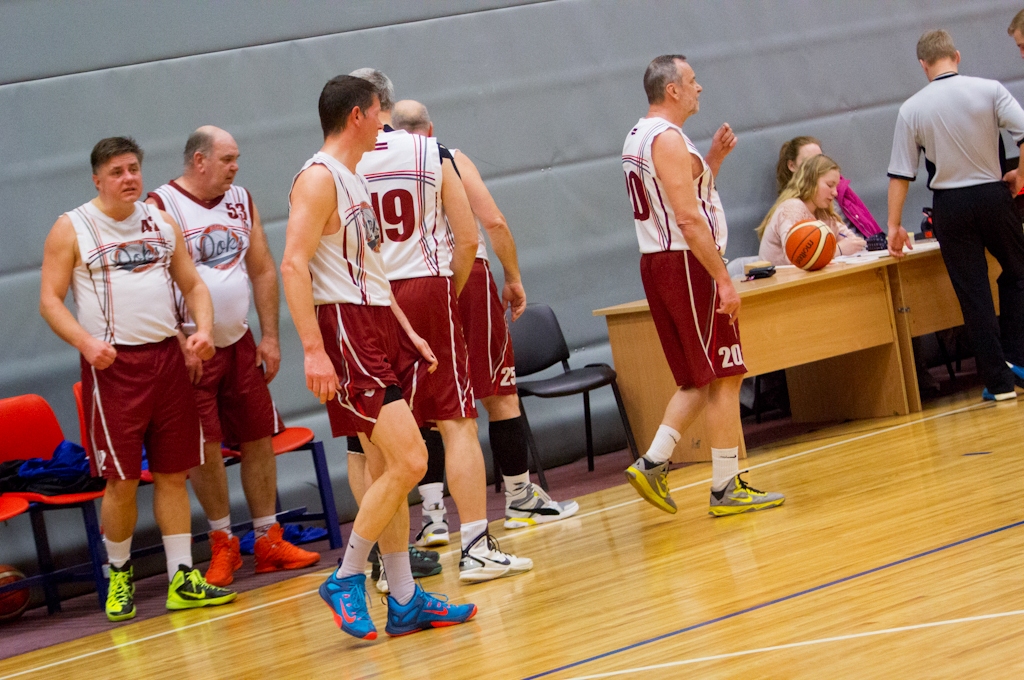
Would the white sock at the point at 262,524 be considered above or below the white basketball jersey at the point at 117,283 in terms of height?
below

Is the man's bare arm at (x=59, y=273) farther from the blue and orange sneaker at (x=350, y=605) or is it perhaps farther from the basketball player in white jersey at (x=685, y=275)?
the basketball player in white jersey at (x=685, y=275)

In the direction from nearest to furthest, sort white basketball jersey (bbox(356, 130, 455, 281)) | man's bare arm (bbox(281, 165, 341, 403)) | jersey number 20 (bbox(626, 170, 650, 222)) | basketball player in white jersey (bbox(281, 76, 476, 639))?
1. man's bare arm (bbox(281, 165, 341, 403))
2. basketball player in white jersey (bbox(281, 76, 476, 639))
3. white basketball jersey (bbox(356, 130, 455, 281))
4. jersey number 20 (bbox(626, 170, 650, 222))

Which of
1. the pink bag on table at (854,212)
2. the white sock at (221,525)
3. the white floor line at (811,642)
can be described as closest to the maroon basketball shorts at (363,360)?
the white floor line at (811,642)

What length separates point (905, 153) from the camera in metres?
5.83

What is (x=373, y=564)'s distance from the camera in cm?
418

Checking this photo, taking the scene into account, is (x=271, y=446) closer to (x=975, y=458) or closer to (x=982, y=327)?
(x=975, y=458)

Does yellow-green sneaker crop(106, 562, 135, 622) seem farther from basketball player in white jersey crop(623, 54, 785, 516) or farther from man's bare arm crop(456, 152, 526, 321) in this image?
basketball player in white jersey crop(623, 54, 785, 516)

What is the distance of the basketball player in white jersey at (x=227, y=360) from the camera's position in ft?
15.8

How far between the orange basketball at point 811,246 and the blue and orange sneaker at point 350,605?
134 inches

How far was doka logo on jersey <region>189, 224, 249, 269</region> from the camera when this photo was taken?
485cm

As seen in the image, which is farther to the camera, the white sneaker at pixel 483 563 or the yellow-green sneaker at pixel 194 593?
the yellow-green sneaker at pixel 194 593

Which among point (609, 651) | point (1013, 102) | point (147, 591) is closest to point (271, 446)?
point (147, 591)

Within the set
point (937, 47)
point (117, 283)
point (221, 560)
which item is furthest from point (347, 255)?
point (937, 47)

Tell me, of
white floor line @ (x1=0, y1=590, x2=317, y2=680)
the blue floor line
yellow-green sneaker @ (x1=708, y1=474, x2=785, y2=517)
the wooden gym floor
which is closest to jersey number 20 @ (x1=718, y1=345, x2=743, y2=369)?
yellow-green sneaker @ (x1=708, y1=474, x2=785, y2=517)
